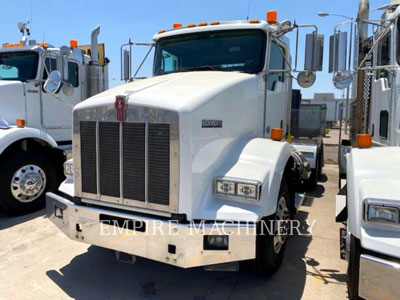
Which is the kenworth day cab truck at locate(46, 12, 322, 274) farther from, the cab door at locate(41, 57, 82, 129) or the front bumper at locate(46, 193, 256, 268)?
the cab door at locate(41, 57, 82, 129)

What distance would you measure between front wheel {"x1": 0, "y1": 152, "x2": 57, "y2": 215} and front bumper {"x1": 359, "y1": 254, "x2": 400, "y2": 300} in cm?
502

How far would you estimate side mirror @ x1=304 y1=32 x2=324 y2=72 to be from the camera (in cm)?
386

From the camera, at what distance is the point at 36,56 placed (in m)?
5.95

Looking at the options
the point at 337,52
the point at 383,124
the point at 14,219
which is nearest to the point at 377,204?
the point at 337,52

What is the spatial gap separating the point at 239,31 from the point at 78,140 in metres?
2.37

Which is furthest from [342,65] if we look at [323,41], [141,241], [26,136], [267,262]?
[26,136]

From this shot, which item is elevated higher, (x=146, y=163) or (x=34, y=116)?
(x=34, y=116)

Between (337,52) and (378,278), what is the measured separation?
2.47 meters

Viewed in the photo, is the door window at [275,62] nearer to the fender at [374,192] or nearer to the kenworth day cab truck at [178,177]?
the kenworth day cab truck at [178,177]

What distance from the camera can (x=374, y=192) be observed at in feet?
7.75

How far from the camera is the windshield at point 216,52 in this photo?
4.13m

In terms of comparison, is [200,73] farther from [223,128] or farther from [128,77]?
[128,77]

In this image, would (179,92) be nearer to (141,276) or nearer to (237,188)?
(237,188)

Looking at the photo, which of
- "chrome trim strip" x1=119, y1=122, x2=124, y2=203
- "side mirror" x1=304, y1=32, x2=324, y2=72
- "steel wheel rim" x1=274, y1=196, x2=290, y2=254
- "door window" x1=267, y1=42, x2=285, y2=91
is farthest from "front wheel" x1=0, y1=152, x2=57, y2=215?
"side mirror" x1=304, y1=32, x2=324, y2=72
